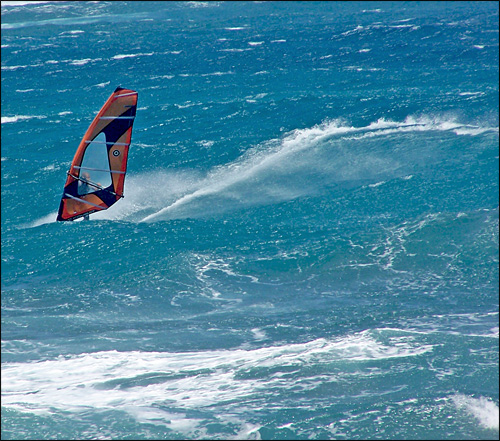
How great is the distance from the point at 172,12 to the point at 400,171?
72.9 m

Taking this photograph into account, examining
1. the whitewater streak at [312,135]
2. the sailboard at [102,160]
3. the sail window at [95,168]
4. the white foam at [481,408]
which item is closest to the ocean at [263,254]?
the white foam at [481,408]

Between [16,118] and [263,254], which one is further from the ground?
[16,118]

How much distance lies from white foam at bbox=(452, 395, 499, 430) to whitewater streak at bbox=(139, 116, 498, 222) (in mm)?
25197

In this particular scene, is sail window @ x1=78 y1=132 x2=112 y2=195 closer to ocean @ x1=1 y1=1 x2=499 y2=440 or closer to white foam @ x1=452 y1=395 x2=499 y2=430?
ocean @ x1=1 y1=1 x2=499 y2=440

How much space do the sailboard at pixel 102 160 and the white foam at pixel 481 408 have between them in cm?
1865

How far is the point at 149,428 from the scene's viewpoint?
27141 millimetres

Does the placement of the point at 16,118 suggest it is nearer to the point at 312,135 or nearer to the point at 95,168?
the point at 312,135

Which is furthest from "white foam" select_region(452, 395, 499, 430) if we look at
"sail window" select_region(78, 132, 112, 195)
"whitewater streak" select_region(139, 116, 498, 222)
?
"whitewater streak" select_region(139, 116, 498, 222)

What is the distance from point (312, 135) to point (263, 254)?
1926cm

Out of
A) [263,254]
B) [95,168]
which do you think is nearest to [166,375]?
[95,168]

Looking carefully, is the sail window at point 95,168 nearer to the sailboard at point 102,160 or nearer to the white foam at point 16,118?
the sailboard at point 102,160

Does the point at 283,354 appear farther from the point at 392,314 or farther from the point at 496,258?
the point at 496,258

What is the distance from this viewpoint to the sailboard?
32.2 metres

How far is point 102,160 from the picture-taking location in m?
33.4
